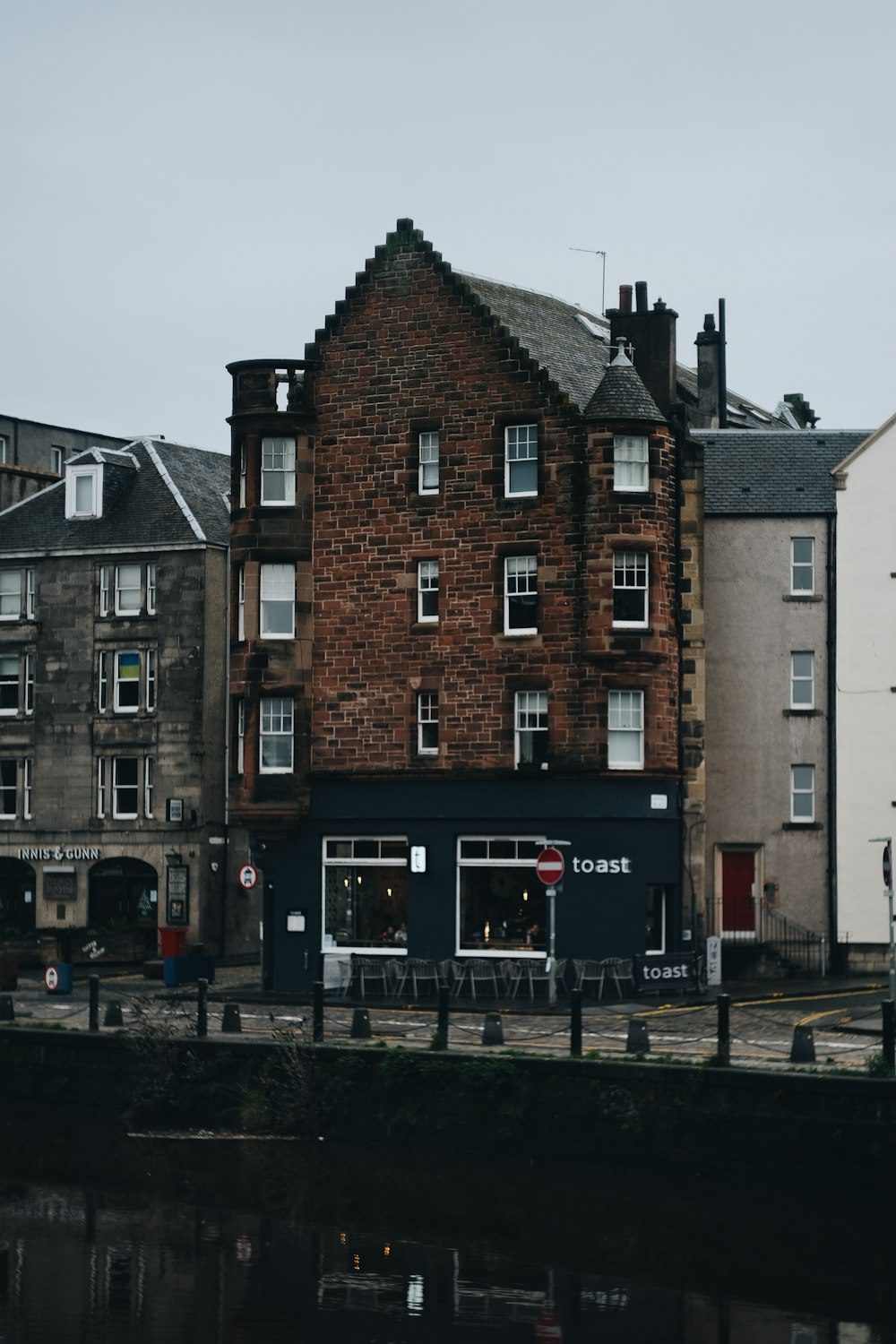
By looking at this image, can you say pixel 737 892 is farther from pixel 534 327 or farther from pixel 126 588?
pixel 126 588

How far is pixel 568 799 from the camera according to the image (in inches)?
1895

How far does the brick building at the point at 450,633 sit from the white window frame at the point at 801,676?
499 cm

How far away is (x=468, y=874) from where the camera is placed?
1940 inches

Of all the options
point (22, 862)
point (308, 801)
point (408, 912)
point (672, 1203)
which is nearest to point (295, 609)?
point (308, 801)

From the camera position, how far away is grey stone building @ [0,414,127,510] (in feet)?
248

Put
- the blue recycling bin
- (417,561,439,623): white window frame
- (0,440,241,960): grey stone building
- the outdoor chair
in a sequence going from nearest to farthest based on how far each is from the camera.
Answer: the outdoor chair, the blue recycling bin, (417,561,439,623): white window frame, (0,440,241,960): grey stone building

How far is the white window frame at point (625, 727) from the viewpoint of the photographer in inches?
1906

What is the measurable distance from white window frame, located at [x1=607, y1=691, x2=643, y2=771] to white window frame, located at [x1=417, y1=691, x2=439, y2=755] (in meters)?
4.25

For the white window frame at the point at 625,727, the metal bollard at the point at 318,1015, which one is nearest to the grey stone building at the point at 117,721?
the white window frame at the point at 625,727

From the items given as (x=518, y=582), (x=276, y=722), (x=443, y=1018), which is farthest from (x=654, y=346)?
(x=443, y=1018)

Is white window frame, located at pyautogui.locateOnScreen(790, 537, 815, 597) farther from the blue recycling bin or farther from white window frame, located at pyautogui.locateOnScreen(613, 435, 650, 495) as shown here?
the blue recycling bin

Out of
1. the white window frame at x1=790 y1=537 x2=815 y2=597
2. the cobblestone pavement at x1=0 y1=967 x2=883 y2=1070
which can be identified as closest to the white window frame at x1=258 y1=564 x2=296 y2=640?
the cobblestone pavement at x1=0 y1=967 x2=883 y2=1070

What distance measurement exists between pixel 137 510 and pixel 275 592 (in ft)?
52.7

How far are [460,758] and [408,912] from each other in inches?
149
